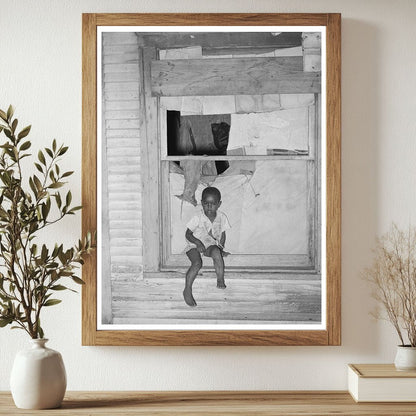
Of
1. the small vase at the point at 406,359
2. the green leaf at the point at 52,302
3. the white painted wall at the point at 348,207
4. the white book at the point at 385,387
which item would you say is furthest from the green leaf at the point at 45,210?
the small vase at the point at 406,359

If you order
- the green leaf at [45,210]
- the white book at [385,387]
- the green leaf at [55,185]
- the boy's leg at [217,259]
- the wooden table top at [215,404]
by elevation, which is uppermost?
the green leaf at [55,185]

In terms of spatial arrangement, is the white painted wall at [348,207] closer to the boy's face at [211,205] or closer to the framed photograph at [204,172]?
the framed photograph at [204,172]

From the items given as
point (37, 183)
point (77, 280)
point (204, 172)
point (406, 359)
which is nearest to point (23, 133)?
point (37, 183)

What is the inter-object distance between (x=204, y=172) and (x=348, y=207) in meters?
0.52

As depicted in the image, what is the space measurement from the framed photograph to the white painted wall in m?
0.07

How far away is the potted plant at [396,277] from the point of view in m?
2.16

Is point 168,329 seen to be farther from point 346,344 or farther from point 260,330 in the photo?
point 346,344

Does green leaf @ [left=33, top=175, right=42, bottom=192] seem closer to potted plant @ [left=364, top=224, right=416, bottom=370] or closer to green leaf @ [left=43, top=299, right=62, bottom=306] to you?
green leaf @ [left=43, top=299, right=62, bottom=306]

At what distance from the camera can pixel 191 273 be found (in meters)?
2.22

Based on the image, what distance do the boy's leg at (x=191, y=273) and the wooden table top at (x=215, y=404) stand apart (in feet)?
1.07

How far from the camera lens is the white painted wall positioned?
223cm

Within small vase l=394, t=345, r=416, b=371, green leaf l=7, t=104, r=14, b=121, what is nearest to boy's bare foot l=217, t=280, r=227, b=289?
small vase l=394, t=345, r=416, b=371

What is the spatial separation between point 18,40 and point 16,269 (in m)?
0.81

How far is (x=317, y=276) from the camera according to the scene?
222cm
